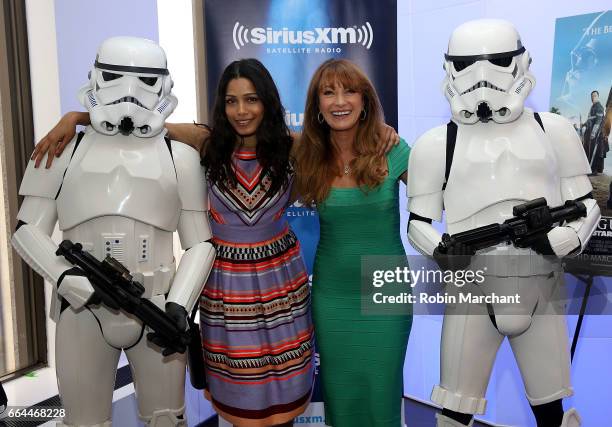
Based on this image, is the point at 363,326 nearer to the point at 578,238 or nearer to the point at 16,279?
the point at 578,238

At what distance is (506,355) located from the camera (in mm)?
3648

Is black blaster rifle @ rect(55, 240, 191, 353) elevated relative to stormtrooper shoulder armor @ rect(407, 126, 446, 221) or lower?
lower

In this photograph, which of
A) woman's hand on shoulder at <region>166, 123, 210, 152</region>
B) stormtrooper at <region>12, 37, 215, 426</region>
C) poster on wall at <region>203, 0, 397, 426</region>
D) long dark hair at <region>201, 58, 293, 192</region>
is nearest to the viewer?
stormtrooper at <region>12, 37, 215, 426</region>

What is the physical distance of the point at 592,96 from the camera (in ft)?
9.79

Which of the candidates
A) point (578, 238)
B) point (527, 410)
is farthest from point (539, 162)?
point (527, 410)

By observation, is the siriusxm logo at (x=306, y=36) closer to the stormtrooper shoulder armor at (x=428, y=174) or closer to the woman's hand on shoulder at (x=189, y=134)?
the woman's hand on shoulder at (x=189, y=134)

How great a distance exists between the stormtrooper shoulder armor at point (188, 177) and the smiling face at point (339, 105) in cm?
54

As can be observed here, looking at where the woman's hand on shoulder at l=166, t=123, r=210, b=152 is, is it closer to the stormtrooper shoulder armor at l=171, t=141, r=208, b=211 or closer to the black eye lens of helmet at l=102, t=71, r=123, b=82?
the stormtrooper shoulder armor at l=171, t=141, r=208, b=211

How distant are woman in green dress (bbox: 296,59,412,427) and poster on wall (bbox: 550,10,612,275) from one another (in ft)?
3.12

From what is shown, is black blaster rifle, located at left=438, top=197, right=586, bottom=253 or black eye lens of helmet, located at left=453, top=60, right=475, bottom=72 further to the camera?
black eye lens of helmet, located at left=453, top=60, right=475, bottom=72

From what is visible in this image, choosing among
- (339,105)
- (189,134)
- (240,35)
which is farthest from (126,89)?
(240,35)

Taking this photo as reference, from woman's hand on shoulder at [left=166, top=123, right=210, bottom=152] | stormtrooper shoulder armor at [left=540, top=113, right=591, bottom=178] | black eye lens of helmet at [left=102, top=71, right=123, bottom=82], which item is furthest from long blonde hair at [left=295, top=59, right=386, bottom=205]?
black eye lens of helmet at [left=102, top=71, right=123, bottom=82]

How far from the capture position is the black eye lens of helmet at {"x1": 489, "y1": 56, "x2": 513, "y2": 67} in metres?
2.23

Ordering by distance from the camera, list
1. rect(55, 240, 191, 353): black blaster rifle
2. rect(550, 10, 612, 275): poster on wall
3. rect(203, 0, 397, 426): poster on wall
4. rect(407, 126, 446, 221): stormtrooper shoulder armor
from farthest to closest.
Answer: rect(203, 0, 397, 426): poster on wall < rect(550, 10, 612, 275): poster on wall < rect(407, 126, 446, 221): stormtrooper shoulder armor < rect(55, 240, 191, 353): black blaster rifle
